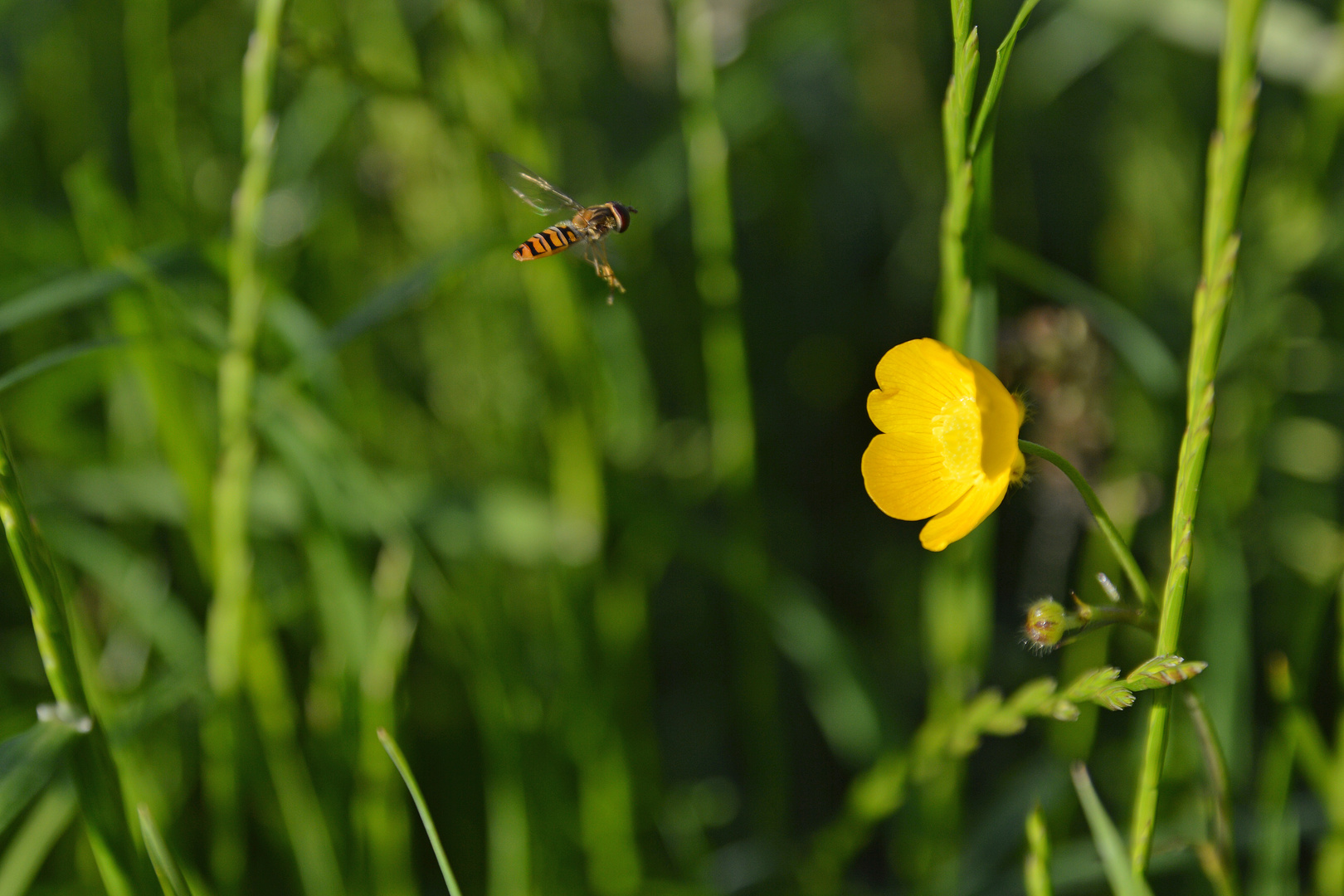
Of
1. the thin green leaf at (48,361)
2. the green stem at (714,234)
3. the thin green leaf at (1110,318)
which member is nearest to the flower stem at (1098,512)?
the thin green leaf at (1110,318)

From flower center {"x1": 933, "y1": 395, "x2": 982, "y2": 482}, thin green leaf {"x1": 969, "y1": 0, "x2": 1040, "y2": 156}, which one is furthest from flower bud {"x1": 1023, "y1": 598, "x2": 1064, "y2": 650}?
thin green leaf {"x1": 969, "y1": 0, "x2": 1040, "y2": 156}

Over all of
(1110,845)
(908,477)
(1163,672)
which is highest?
(908,477)

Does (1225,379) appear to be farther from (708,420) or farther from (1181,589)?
(1181,589)

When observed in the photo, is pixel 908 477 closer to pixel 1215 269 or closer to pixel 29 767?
pixel 1215 269

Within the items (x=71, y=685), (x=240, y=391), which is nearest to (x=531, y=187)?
(x=240, y=391)

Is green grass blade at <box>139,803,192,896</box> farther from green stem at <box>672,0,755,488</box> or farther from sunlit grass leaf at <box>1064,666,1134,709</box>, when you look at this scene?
green stem at <box>672,0,755,488</box>

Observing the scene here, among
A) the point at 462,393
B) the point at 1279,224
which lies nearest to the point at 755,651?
the point at 462,393
